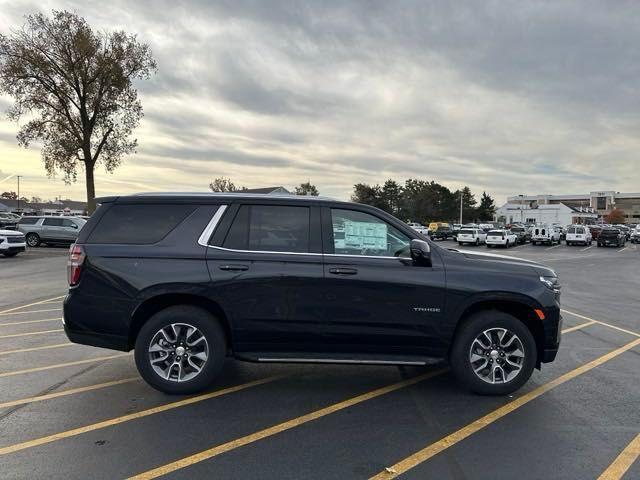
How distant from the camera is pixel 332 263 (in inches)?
183

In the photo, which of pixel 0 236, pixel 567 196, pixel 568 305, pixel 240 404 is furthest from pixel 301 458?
pixel 567 196

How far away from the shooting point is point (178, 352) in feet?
15.3

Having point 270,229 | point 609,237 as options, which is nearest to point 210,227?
point 270,229

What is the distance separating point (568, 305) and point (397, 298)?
7.28 m

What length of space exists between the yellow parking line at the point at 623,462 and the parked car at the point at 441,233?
145 feet

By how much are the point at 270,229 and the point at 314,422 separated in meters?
1.81

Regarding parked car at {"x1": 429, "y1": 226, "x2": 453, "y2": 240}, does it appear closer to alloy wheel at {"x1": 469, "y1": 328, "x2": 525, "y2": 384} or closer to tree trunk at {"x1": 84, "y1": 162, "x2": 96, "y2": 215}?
tree trunk at {"x1": 84, "y1": 162, "x2": 96, "y2": 215}

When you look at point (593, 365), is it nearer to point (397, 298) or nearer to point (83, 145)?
point (397, 298)

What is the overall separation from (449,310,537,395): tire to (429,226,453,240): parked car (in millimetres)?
43390

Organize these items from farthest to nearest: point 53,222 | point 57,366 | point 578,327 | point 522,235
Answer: point 522,235
point 53,222
point 578,327
point 57,366

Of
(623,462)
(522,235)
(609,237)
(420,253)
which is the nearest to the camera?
(623,462)

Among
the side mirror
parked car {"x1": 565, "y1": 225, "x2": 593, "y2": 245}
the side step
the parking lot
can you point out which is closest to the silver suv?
the parking lot

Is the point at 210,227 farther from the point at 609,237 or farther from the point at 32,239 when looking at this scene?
the point at 609,237

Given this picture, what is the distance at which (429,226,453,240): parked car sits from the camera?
157 feet
